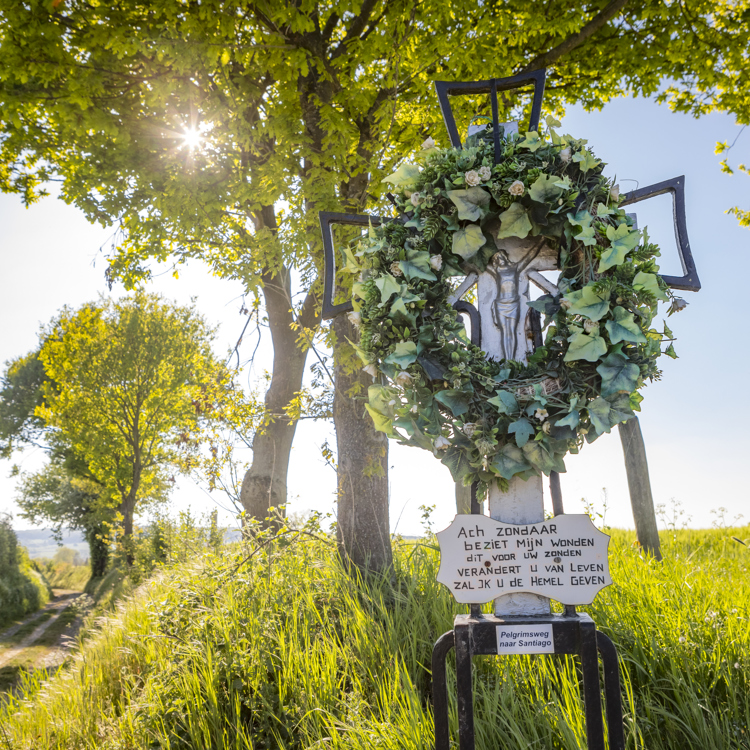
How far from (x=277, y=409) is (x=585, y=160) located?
5.98m

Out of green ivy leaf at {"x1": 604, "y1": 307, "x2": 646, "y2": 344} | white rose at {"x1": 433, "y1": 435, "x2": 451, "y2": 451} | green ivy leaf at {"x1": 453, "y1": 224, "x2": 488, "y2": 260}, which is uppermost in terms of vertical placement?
green ivy leaf at {"x1": 453, "y1": 224, "x2": 488, "y2": 260}

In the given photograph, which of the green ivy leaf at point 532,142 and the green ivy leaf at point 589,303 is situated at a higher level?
the green ivy leaf at point 532,142

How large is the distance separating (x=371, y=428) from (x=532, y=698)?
2.42 meters

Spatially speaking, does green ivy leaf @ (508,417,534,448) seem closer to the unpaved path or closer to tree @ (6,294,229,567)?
the unpaved path

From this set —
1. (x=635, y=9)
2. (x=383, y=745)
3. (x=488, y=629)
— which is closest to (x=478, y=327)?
(x=488, y=629)

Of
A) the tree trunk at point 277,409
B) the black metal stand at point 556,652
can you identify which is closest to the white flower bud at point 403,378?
the black metal stand at point 556,652

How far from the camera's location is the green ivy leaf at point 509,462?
207cm

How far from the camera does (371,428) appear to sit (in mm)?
4648

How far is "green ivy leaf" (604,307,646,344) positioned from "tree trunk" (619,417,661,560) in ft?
12.6

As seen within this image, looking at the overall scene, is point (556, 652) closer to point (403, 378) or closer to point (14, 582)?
point (403, 378)

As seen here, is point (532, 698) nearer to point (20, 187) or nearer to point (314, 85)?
point (314, 85)

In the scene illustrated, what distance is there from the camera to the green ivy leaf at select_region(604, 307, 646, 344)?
202 cm

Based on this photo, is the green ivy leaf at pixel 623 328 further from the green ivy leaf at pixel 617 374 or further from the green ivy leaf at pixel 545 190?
the green ivy leaf at pixel 545 190

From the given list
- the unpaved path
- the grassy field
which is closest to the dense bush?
the unpaved path
